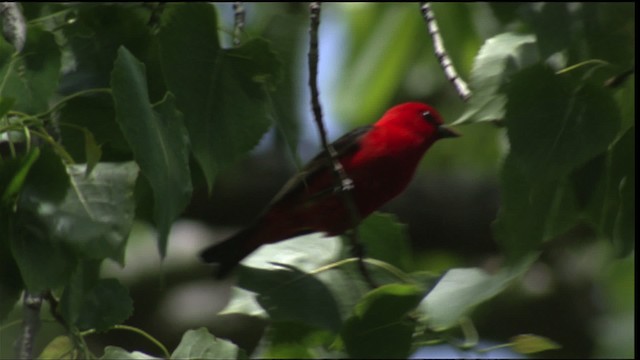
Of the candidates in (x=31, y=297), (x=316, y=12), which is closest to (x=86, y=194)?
(x=31, y=297)

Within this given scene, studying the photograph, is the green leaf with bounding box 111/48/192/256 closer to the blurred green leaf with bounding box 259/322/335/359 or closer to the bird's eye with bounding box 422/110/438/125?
A: the blurred green leaf with bounding box 259/322/335/359

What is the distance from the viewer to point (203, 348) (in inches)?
114

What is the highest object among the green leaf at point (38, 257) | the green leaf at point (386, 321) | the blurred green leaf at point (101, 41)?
the blurred green leaf at point (101, 41)

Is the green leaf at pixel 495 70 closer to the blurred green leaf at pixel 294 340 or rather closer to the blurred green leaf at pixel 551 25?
the blurred green leaf at pixel 551 25

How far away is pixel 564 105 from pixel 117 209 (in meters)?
0.97

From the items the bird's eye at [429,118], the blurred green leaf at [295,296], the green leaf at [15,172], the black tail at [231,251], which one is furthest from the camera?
the bird's eye at [429,118]

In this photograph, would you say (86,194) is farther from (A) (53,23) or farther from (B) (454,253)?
(B) (454,253)

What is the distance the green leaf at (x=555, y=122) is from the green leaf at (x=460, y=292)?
0.76ft

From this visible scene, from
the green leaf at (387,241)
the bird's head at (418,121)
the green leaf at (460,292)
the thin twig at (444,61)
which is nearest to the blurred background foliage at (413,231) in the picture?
the bird's head at (418,121)

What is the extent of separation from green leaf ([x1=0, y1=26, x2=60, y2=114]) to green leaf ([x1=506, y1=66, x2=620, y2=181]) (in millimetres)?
929

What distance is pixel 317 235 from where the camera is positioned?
3617 mm

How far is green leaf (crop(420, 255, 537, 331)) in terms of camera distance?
9.85 feet

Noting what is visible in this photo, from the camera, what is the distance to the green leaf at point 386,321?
3.06m

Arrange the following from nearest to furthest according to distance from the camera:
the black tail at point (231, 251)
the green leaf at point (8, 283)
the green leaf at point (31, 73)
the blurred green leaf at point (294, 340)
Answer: the green leaf at point (8, 283)
the green leaf at point (31, 73)
the blurred green leaf at point (294, 340)
the black tail at point (231, 251)
